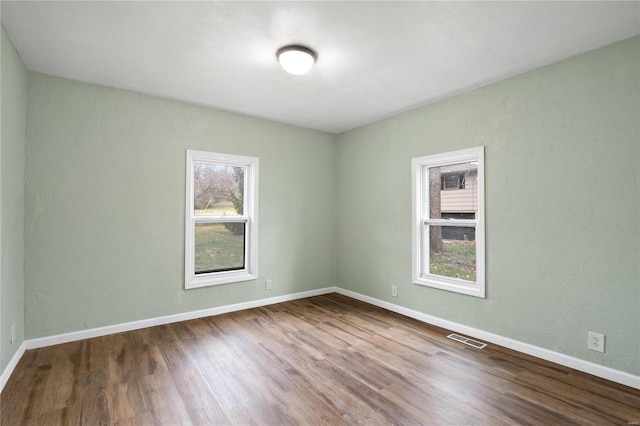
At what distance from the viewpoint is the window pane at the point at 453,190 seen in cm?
339

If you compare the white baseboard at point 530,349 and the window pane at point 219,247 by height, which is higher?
the window pane at point 219,247

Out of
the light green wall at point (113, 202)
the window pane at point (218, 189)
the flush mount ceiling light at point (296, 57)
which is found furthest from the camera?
the window pane at point (218, 189)

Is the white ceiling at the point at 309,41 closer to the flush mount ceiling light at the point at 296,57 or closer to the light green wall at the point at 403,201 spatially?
the flush mount ceiling light at the point at 296,57

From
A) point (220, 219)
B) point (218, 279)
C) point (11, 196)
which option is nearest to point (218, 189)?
point (220, 219)

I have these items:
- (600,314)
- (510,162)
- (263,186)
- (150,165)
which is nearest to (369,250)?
(263,186)

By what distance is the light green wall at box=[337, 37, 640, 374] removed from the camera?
7.71 ft

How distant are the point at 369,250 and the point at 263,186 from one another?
1713 millimetres

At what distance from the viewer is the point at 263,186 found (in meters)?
4.32

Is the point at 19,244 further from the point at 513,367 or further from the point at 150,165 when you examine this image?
the point at 513,367

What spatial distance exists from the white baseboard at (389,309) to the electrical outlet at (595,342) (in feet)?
0.41

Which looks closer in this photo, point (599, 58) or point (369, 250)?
point (599, 58)

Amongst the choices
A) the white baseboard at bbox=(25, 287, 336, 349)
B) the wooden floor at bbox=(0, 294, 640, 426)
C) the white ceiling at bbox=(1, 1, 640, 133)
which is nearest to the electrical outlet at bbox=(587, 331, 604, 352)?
the wooden floor at bbox=(0, 294, 640, 426)

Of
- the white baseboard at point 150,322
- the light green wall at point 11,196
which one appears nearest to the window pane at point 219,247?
the white baseboard at point 150,322

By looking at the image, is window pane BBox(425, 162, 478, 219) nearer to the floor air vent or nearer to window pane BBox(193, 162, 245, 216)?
the floor air vent
